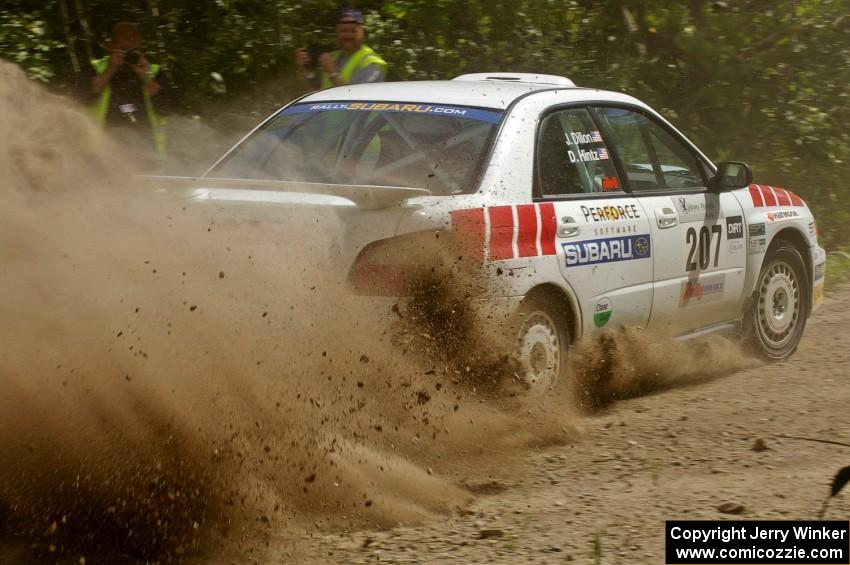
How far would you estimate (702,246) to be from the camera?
6.73 m

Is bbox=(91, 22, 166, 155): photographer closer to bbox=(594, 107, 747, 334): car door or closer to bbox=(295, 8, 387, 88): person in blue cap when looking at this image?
bbox=(295, 8, 387, 88): person in blue cap

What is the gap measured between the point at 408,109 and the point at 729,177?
2167 millimetres

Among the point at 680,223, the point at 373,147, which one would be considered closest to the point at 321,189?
the point at 373,147

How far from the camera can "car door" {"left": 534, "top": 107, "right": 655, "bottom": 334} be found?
573 centimetres

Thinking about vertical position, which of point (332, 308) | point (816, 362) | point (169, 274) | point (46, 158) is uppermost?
point (46, 158)

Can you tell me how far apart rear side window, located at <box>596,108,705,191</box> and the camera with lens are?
4.33m

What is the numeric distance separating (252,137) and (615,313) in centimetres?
218

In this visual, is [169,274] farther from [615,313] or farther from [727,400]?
[727,400]

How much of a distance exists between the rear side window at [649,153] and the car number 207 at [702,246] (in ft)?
0.94

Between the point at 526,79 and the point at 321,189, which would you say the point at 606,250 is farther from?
the point at 321,189

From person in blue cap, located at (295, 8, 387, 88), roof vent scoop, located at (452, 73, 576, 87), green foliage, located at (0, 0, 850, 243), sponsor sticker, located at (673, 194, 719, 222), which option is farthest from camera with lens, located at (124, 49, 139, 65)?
sponsor sticker, located at (673, 194, 719, 222)

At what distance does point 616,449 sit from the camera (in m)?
5.30

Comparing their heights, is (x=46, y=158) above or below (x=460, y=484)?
above

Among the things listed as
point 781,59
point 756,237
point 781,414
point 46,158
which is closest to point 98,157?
point 46,158
